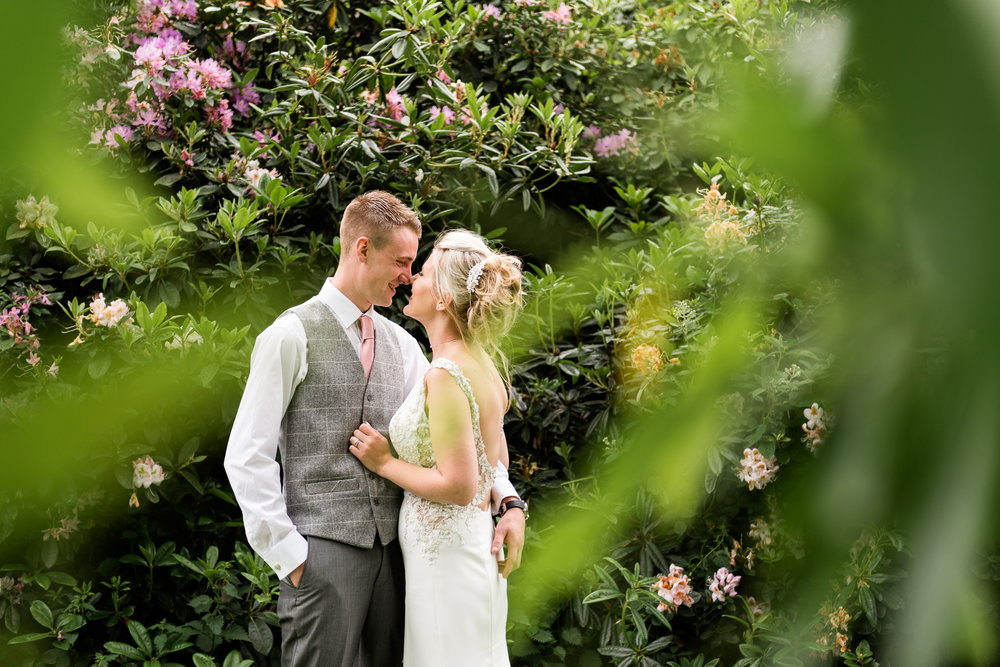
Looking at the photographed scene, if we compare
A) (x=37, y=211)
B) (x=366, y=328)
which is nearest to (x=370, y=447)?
(x=366, y=328)

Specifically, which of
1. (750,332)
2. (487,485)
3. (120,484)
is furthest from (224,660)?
(750,332)

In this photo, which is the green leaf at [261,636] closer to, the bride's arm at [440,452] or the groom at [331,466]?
the groom at [331,466]

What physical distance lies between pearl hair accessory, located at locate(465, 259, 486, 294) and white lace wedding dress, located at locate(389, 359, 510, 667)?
191 mm

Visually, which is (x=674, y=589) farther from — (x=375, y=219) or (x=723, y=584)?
(x=375, y=219)

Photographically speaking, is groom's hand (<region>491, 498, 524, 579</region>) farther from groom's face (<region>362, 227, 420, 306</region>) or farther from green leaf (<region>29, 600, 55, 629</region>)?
green leaf (<region>29, 600, 55, 629</region>)

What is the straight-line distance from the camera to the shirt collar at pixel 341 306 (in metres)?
2.38

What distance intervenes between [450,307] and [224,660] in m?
1.45

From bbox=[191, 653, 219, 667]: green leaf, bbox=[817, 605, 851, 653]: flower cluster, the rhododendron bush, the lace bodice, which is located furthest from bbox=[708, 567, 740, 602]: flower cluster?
bbox=[817, 605, 851, 653]: flower cluster

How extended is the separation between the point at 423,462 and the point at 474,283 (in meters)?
0.46

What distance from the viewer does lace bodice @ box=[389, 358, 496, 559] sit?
2.33 m

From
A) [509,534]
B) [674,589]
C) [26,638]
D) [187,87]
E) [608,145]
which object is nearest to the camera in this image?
[509,534]

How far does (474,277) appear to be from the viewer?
2340 mm

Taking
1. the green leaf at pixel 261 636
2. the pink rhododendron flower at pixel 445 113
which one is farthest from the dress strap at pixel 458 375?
the pink rhododendron flower at pixel 445 113

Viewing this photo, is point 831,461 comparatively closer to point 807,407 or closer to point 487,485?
point 807,407
